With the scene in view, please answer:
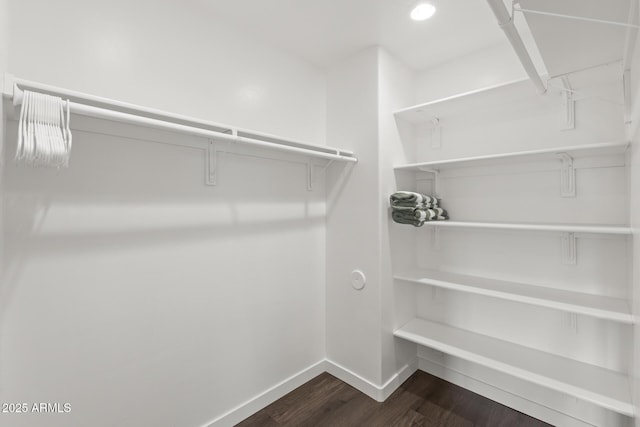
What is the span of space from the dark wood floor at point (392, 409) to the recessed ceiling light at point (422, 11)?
2.43 metres

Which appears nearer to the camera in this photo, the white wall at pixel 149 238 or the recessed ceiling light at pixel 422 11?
the white wall at pixel 149 238

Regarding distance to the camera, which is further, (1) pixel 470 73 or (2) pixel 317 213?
(2) pixel 317 213

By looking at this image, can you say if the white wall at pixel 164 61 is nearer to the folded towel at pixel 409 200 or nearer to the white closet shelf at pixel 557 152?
the folded towel at pixel 409 200

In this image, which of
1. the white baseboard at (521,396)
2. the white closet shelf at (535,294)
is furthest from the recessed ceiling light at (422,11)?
the white baseboard at (521,396)

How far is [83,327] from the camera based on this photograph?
1224 mm

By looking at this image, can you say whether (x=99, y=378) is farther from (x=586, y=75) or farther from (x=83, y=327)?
(x=586, y=75)

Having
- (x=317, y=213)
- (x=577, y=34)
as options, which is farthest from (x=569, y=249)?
(x=317, y=213)

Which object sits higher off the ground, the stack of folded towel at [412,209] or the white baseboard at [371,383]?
the stack of folded towel at [412,209]

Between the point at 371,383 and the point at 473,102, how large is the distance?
2.04m

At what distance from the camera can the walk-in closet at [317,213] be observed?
1126 millimetres

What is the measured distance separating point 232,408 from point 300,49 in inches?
95.1

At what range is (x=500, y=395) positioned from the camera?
190 centimetres

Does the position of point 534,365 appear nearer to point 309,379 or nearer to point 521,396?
point 521,396

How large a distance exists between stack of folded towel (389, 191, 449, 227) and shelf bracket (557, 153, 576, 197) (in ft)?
2.34
